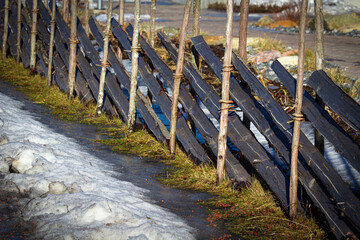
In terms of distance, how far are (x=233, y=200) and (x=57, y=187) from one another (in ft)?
5.26

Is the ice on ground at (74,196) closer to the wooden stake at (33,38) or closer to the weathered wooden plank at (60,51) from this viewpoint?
the weathered wooden plank at (60,51)

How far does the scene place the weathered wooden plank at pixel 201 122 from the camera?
4488 mm

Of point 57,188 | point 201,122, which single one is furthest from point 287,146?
point 57,188

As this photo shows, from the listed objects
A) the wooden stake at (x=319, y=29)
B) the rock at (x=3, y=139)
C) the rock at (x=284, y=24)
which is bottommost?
the rock at (x=3, y=139)

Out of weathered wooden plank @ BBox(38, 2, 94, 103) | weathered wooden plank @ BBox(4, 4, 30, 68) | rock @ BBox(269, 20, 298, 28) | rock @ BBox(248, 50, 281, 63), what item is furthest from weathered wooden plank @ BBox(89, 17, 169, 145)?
rock @ BBox(269, 20, 298, 28)

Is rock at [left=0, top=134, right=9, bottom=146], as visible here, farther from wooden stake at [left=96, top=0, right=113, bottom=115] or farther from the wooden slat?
the wooden slat

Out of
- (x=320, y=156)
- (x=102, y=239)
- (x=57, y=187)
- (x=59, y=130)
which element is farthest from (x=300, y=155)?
(x=59, y=130)

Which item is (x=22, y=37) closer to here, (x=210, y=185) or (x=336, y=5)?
(x=210, y=185)

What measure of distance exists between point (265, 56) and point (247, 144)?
6.44m

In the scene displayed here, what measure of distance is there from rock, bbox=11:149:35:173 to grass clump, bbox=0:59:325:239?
1.29 metres

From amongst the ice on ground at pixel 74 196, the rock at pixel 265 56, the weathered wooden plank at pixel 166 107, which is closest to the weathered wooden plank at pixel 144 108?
the weathered wooden plank at pixel 166 107

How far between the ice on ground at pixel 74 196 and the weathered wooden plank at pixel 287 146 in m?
1.11

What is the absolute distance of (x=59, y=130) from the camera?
5930 mm

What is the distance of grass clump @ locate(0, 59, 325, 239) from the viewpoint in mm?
3650
